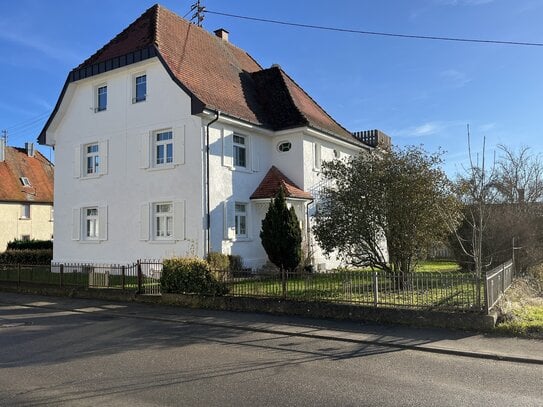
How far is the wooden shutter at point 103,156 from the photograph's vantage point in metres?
21.3

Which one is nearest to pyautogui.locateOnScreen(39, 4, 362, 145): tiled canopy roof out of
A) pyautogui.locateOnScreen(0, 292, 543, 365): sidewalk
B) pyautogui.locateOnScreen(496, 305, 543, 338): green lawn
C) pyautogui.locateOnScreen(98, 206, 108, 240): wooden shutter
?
pyautogui.locateOnScreen(98, 206, 108, 240): wooden shutter

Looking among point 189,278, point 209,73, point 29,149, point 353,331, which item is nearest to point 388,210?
point 353,331

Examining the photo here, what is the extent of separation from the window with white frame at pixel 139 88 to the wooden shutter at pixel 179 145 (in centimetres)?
266

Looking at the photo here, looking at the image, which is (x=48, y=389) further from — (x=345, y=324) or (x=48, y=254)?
(x=48, y=254)

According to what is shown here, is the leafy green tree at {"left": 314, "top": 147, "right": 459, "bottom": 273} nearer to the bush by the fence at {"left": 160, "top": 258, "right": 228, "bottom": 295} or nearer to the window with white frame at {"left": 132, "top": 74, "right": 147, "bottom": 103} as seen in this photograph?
the bush by the fence at {"left": 160, "top": 258, "right": 228, "bottom": 295}

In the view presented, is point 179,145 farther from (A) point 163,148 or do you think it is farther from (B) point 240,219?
(B) point 240,219

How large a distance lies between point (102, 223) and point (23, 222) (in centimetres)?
2258

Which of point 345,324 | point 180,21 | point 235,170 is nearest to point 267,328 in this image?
point 345,324

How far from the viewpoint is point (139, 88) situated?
20.6 metres

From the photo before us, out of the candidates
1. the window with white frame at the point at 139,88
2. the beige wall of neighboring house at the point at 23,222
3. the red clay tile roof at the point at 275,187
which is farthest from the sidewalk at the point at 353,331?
the beige wall of neighboring house at the point at 23,222

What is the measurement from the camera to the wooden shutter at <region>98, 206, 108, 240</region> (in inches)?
831

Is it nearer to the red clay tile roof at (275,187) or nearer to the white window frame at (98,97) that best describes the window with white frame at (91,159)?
the white window frame at (98,97)

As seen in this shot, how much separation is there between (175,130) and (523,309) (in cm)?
1356

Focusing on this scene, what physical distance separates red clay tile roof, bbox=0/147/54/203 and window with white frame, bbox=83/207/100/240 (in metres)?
19.8
